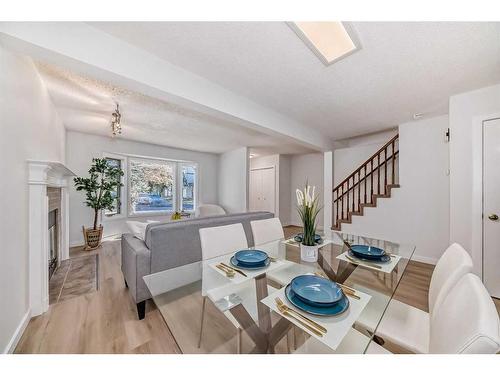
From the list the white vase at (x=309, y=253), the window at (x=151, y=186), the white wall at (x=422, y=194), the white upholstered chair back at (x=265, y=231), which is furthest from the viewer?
the window at (x=151, y=186)


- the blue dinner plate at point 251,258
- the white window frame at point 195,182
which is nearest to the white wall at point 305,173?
the white window frame at point 195,182

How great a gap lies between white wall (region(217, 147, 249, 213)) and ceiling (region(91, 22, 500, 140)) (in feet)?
8.76

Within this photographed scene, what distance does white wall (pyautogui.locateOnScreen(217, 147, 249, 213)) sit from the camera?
508 centimetres

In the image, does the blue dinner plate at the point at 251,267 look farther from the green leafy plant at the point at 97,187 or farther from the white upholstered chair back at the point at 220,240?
the green leafy plant at the point at 97,187

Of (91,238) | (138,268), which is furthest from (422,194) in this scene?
(91,238)

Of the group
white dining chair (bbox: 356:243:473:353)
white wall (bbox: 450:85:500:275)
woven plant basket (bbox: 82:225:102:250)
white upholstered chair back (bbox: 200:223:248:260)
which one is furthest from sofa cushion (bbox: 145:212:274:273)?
white wall (bbox: 450:85:500:275)

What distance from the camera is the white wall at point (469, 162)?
6.90 ft

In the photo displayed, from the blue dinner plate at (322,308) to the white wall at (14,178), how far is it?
1806 mm

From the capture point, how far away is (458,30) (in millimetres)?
1354

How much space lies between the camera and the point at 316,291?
3.07 ft

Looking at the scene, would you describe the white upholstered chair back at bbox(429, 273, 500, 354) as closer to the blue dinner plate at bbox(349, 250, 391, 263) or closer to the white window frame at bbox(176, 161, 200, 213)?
the blue dinner plate at bbox(349, 250, 391, 263)

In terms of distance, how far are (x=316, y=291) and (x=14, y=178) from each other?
2.15 metres
